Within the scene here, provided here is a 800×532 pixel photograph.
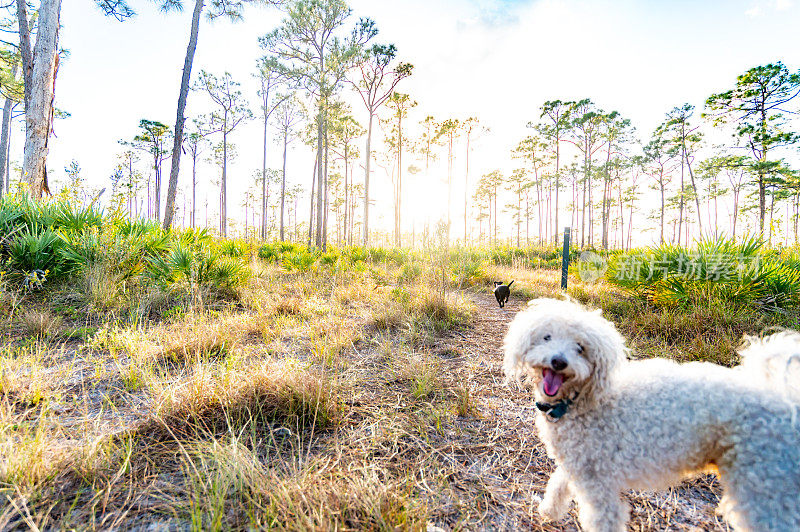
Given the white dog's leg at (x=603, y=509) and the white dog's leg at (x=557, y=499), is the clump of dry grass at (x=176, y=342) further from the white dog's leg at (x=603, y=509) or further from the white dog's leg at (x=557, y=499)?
Answer: the white dog's leg at (x=603, y=509)

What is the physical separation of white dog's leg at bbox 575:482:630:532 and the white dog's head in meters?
0.40

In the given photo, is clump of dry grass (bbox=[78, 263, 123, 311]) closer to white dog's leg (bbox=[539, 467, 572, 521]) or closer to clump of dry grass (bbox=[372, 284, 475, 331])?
clump of dry grass (bbox=[372, 284, 475, 331])

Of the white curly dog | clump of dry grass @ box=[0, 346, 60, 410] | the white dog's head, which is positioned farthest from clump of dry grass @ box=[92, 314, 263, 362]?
the white curly dog

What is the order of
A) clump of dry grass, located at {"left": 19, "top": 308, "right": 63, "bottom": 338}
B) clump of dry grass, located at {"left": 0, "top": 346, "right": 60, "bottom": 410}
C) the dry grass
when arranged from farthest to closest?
clump of dry grass, located at {"left": 19, "top": 308, "right": 63, "bottom": 338}, clump of dry grass, located at {"left": 0, "top": 346, "right": 60, "bottom": 410}, the dry grass

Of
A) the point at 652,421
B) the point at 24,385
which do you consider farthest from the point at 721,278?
the point at 24,385

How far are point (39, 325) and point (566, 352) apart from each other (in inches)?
208

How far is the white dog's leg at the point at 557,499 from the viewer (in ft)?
5.13

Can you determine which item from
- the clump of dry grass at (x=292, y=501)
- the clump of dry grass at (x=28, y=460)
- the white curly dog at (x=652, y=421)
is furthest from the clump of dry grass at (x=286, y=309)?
the white curly dog at (x=652, y=421)

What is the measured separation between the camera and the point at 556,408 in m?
1.55

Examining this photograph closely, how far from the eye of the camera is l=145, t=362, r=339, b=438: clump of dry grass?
6.26ft

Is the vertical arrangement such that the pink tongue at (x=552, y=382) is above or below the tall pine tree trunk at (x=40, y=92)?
below

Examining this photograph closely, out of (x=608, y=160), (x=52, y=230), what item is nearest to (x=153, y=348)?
(x=52, y=230)

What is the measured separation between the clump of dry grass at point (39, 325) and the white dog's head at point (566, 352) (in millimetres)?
4957

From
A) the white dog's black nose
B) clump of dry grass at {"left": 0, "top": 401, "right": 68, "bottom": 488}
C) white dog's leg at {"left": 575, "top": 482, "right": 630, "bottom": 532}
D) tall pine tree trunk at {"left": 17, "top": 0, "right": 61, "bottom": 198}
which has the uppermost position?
tall pine tree trunk at {"left": 17, "top": 0, "right": 61, "bottom": 198}
